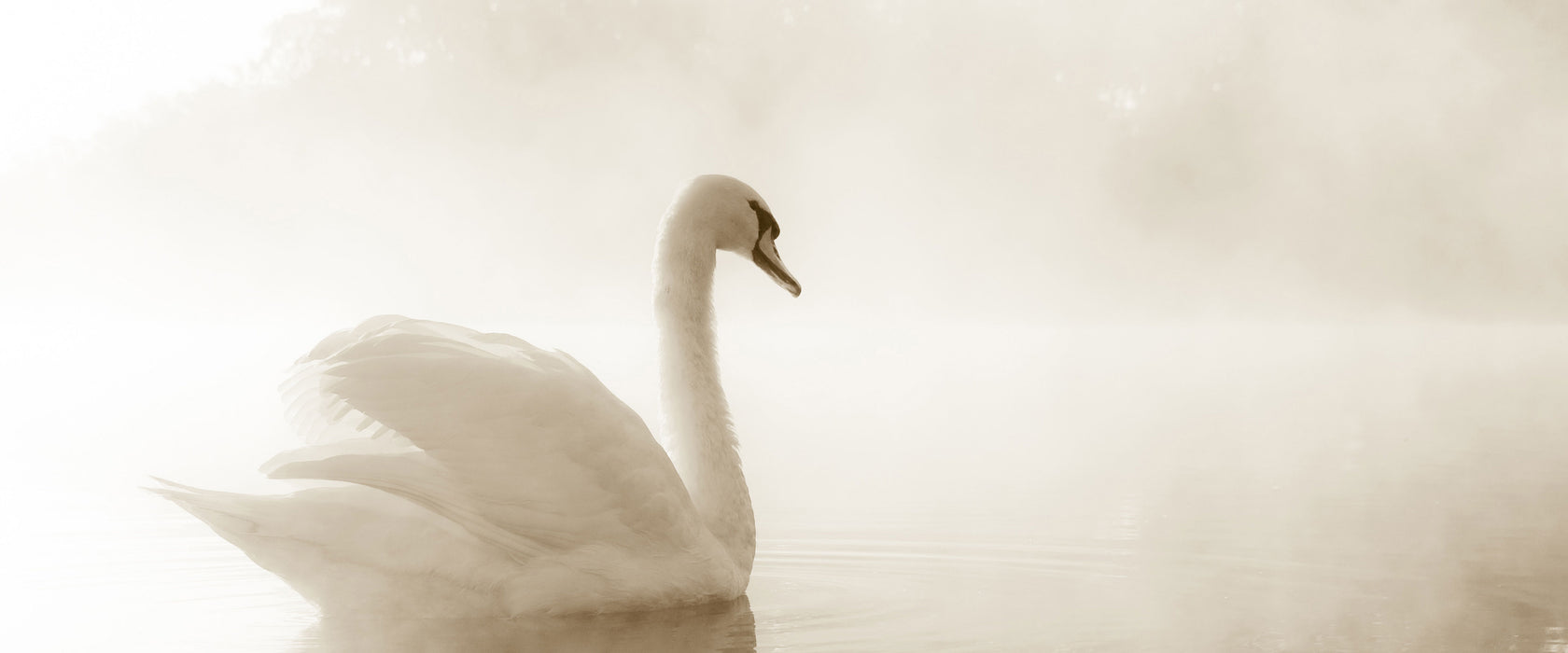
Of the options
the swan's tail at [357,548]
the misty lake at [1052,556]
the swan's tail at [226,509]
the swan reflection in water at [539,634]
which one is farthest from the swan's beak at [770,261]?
the swan's tail at [226,509]

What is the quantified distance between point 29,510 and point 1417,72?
236ft

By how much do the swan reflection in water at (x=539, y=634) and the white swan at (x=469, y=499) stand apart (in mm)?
54

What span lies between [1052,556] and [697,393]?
182cm

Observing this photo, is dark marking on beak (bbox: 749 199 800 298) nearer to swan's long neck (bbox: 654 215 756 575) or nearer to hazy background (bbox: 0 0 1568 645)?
swan's long neck (bbox: 654 215 756 575)

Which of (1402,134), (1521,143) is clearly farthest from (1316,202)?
(1521,143)

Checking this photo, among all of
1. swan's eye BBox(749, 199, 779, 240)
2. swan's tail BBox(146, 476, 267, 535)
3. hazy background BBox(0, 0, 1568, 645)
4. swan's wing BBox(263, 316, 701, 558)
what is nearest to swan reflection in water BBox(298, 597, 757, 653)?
swan's wing BBox(263, 316, 701, 558)

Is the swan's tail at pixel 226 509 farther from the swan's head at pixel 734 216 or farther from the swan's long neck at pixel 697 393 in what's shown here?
the swan's head at pixel 734 216

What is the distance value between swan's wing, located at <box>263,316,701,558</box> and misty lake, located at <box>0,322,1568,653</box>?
350 mm

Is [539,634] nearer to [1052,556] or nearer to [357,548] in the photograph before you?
[357,548]

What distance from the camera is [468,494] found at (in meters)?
5.62

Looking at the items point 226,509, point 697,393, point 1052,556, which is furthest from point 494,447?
point 1052,556

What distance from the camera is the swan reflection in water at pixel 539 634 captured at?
5.55 metres

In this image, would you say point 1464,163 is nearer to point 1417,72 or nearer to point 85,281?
point 1417,72

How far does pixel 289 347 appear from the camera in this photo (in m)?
31.2
